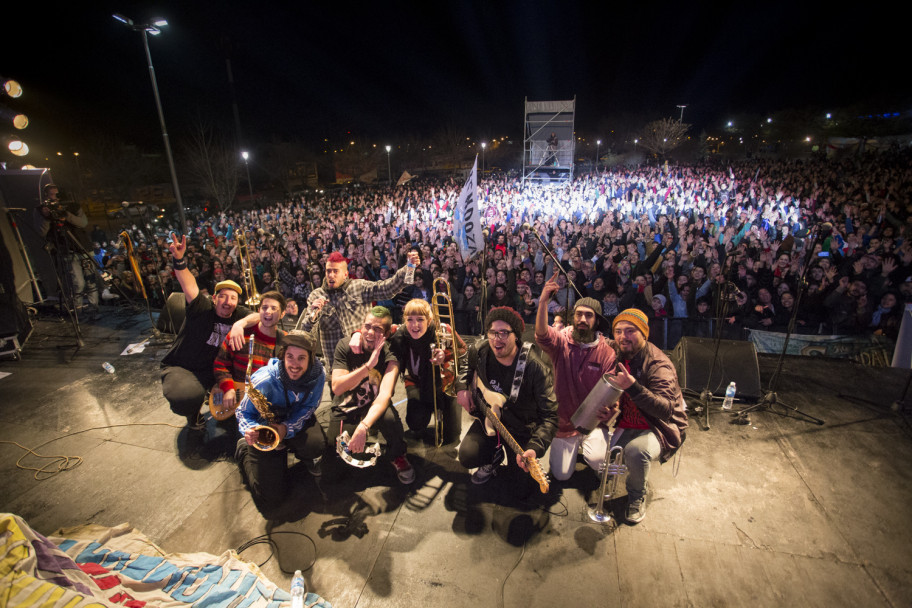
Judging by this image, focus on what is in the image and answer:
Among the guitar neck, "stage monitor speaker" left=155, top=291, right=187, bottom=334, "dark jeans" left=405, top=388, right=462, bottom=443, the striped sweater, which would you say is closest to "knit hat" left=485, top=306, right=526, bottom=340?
the guitar neck

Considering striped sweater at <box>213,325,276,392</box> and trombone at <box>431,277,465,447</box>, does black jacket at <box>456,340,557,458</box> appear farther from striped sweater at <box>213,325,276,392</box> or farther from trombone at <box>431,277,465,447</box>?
striped sweater at <box>213,325,276,392</box>

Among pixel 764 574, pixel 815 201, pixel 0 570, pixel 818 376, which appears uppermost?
pixel 815 201

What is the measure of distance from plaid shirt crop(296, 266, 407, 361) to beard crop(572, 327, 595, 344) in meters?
2.29

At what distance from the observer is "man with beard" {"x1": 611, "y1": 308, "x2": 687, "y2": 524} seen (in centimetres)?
339

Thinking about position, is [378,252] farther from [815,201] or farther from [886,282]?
[815,201]

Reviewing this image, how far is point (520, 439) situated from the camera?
379 cm

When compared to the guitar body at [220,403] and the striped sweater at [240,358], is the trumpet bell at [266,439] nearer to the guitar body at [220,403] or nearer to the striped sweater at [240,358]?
the guitar body at [220,403]

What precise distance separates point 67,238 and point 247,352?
5521 mm

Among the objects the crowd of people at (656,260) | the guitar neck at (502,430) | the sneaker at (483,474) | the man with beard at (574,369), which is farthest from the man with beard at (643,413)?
the sneaker at (483,474)

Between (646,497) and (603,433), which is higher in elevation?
(603,433)

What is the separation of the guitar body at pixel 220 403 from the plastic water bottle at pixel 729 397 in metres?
5.43

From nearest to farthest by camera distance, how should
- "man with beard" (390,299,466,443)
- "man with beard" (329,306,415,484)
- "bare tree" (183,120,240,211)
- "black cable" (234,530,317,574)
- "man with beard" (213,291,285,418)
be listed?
"black cable" (234,530,317,574)
"man with beard" (329,306,415,484)
"man with beard" (390,299,466,443)
"man with beard" (213,291,285,418)
"bare tree" (183,120,240,211)

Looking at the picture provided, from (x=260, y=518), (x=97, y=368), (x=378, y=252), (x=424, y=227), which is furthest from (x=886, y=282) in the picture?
(x=97, y=368)

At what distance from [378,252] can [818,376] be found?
9233mm
